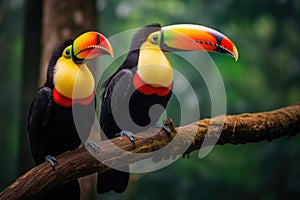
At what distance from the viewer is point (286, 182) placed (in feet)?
13.7

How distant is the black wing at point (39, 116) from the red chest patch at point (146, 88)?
0.42 metres

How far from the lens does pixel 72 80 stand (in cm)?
175

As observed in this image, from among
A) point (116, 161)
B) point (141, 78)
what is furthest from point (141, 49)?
point (116, 161)

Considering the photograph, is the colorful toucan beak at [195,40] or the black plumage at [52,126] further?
the colorful toucan beak at [195,40]

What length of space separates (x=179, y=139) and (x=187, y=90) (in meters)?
1.90

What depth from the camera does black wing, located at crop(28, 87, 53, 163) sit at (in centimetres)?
182

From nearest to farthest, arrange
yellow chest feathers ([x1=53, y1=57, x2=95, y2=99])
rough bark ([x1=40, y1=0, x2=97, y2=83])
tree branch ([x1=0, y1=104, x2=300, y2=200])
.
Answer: tree branch ([x1=0, y1=104, x2=300, y2=200]) → yellow chest feathers ([x1=53, y1=57, x2=95, y2=99]) → rough bark ([x1=40, y1=0, x2=97, y2=83])

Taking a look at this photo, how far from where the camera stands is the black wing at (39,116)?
71.7 inches

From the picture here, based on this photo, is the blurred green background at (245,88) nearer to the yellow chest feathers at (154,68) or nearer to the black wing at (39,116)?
the yellow chest feathers at (154,68)

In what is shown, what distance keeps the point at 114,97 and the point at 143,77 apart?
18 cm

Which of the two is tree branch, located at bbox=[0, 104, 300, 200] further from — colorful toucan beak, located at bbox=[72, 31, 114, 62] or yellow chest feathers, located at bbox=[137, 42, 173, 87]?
colorful toucan beak, located at bbox=[72, 31, 114, 62]

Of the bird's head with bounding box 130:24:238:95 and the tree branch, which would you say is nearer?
the tree branch

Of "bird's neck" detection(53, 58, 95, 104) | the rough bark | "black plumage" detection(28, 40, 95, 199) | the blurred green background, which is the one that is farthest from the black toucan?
the blurred green background

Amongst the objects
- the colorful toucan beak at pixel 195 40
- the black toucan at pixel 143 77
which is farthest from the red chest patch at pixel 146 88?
the colorful toucan beak at pixel 195 40
